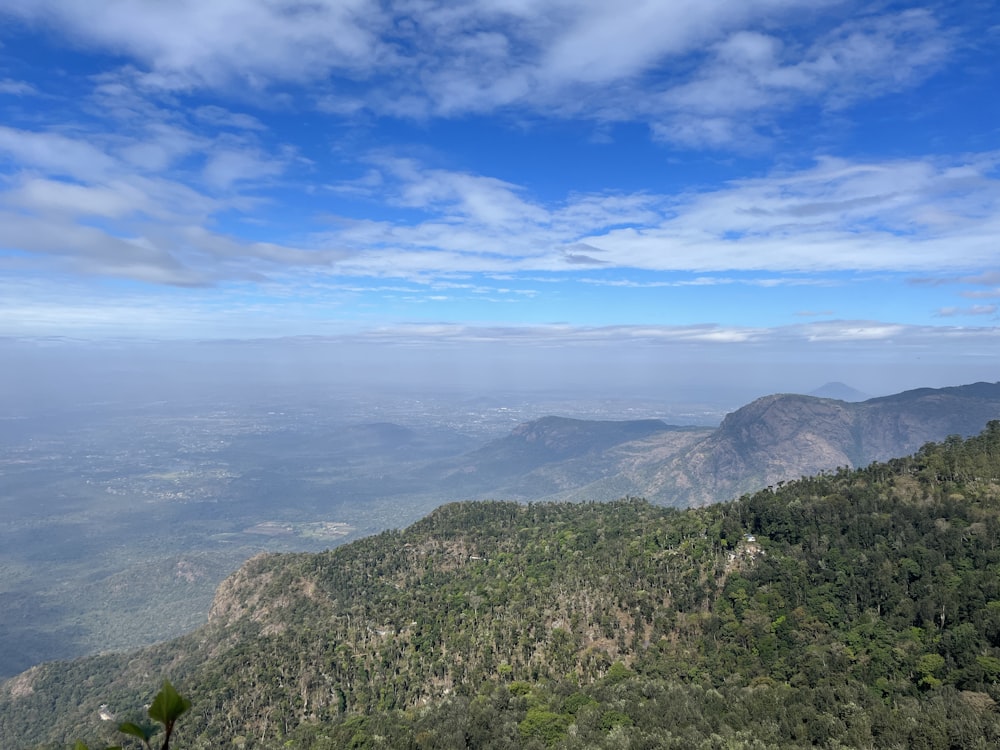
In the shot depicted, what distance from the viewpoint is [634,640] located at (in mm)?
100375

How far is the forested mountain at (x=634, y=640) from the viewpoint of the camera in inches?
2712

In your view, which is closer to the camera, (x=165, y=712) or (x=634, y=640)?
(x=165, y=712)

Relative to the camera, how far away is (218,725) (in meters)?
96.1

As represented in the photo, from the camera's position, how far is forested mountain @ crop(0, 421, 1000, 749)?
6888cm

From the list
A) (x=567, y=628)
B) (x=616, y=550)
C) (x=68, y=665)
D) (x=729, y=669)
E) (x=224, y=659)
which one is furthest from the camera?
(x=68, y=665)

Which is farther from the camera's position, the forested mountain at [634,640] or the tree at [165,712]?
the forested mountain at [634,640]

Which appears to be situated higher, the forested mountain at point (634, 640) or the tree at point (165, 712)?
the tree at point (165, 712)

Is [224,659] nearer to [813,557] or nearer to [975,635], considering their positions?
[813,557]

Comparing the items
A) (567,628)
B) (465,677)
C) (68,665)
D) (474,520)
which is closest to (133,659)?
(68,665)

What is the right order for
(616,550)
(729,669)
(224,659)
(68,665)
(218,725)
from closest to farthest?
(729,669), (218,725), (224,659), (616,550), (68,665)

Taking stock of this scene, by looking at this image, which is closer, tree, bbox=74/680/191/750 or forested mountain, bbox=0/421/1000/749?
tree, bbox=74/680/191/750

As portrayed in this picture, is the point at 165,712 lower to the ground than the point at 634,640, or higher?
higher

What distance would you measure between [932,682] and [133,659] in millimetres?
186449

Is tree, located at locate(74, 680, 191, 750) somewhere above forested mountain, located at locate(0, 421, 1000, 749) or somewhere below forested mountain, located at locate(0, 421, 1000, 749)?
above
